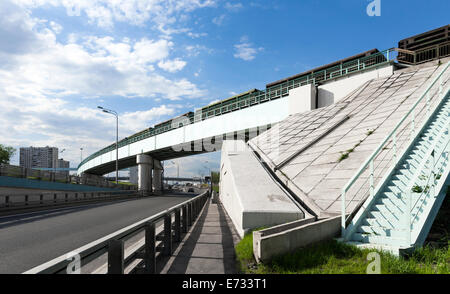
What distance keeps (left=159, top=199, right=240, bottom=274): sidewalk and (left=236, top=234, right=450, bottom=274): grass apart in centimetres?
44

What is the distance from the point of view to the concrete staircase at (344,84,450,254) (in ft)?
17.1

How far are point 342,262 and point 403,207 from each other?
2262 millimetres

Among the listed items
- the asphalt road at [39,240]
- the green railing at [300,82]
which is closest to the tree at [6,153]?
the green railing at [300,82]

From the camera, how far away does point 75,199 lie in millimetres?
21094

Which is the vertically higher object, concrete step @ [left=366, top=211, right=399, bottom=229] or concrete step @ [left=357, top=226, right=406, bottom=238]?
concrete step @ [left=366, top=211, right=399, bottom=229]

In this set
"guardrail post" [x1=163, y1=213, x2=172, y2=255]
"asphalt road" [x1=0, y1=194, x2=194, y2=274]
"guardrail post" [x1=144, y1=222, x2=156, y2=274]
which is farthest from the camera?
"guardrail post" [x1=163, y1=213, x2=172, y2=255]

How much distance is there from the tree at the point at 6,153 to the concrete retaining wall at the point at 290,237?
8931 centimetres

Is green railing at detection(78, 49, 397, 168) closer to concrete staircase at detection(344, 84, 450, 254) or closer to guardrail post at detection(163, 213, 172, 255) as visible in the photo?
concrete staircase at detection(344, 84, 450, 254)

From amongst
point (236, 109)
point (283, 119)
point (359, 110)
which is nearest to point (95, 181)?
point (236, 109)

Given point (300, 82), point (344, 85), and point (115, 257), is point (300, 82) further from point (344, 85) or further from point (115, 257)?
point (115, 257)

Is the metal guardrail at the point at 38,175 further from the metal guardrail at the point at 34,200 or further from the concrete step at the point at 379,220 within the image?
the concrete step at the point at 379,220

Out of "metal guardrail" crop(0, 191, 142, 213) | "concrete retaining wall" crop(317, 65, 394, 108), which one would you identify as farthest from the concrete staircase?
"metal guardrail" crop(0, 191, 142, 213)

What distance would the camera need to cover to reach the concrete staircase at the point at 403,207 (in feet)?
17.1

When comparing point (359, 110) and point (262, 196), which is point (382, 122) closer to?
point (359, 110)
